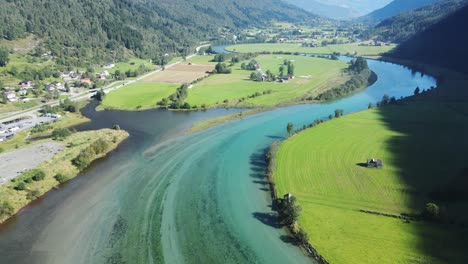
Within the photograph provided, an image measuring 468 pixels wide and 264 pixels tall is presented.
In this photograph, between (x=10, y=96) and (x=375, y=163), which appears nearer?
(x=375, y=163)

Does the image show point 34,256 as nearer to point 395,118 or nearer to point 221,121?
point 221,121

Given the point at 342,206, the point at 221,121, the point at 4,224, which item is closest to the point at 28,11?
the point at 221,121

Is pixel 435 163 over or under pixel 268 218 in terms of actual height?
over

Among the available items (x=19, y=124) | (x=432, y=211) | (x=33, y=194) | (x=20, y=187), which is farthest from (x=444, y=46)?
(x=20, y=187)

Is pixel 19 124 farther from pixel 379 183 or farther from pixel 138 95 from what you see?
pixel 379 183

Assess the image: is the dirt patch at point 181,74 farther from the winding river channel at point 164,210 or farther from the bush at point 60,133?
the bush at point 60,133

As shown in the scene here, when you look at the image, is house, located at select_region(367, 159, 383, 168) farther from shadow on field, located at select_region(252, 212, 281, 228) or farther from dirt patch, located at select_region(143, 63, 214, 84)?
dirt patch, located at select_region(143, 63, 214, 84)

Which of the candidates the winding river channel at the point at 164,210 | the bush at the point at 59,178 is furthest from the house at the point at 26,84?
the bush at the point at 59,178

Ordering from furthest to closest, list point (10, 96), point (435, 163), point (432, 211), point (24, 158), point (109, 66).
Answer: point (109, 66) → point (10, 96) → point (24, 158) → point (435, 163) → point (432, 211)
